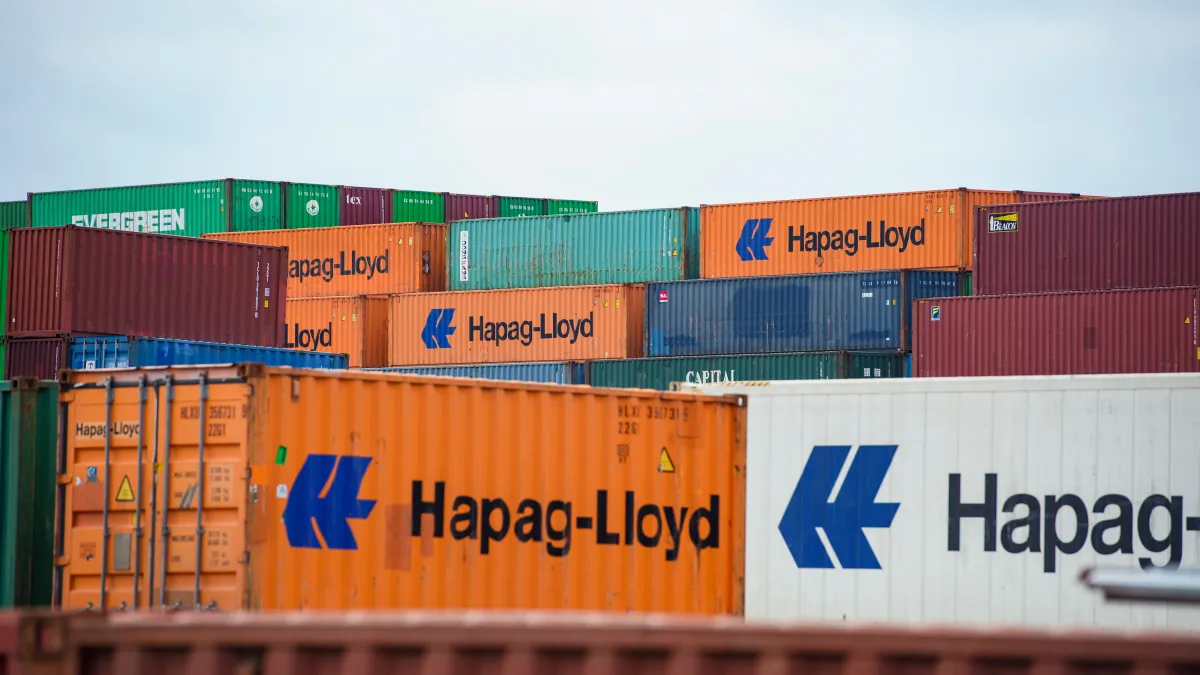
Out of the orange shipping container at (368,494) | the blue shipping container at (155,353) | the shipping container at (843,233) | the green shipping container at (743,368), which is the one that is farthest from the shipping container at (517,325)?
the orange shipping container at (368,494)

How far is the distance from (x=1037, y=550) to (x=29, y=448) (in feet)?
32.0

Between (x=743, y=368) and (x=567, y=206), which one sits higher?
(x=567, y=206)

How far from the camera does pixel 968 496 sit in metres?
14.8

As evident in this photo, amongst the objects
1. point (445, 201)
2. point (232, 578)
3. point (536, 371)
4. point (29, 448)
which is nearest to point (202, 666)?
point (232, 578)

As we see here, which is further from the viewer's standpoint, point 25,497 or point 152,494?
point 25,497

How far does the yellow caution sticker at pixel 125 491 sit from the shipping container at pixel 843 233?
27932 millimetres

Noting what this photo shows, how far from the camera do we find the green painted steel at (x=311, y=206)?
48.0m

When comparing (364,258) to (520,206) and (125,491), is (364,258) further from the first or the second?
(125,491)

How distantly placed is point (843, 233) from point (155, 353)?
2127 centimetres

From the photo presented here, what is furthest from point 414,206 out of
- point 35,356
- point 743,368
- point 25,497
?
point 25,497

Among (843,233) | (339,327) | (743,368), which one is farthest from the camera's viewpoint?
(339,327)

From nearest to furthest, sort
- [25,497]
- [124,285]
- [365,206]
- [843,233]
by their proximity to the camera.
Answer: [25,497], [124,285], [843,233], [365,206]

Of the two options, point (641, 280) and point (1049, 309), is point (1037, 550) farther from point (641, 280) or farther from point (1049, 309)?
point (641, 280)

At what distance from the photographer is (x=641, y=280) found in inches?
1564
